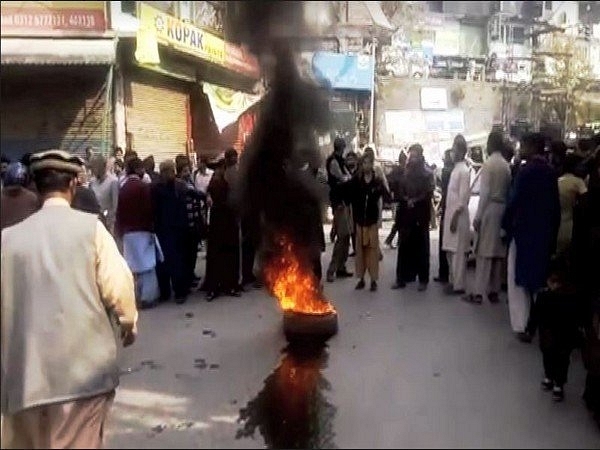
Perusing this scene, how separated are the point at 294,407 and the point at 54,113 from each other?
89.5 inches

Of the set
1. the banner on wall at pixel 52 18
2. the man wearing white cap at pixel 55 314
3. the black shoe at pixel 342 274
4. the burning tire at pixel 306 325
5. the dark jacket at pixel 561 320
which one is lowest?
the black shoe at pixel 342 274

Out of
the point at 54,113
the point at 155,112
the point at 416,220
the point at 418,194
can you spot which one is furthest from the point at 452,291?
the point at 54,113

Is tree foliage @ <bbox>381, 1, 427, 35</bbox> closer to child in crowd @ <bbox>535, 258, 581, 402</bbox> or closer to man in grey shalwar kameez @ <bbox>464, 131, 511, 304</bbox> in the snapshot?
child in crowd @ <bbox>535, 258, 581, 402</bbox>

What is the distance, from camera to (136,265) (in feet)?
25.0

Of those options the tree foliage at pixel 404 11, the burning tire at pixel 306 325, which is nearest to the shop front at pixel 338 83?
the tree foliage at pixel 404 11

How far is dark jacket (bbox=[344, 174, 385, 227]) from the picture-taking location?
8562 mm

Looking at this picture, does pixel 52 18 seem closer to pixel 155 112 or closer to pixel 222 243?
pixel 155 112

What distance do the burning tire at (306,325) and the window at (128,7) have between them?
3238 mm

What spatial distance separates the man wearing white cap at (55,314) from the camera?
2.91m

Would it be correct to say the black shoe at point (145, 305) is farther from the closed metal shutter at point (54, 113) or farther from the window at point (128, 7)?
the window at point (128, 7)

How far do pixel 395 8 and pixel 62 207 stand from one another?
177 cm

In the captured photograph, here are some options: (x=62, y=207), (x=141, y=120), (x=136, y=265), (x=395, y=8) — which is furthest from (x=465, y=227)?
(x=62, y=207)

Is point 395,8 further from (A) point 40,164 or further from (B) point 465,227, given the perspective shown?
(B) point 465,227

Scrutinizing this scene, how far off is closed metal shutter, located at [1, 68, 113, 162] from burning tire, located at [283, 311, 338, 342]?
90.2 inches
